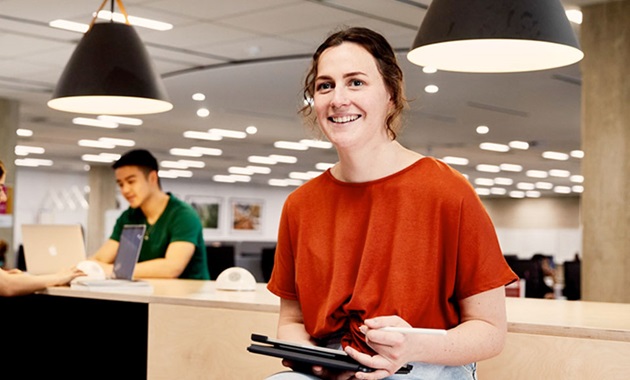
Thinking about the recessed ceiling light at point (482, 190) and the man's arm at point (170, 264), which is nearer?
the man's arm at point (170, 264)

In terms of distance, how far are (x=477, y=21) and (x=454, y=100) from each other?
7.94 meters

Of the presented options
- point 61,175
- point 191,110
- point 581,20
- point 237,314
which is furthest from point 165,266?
point 61,175

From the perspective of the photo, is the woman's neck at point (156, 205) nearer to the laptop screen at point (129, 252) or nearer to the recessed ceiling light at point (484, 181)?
the laptop screen at point (129, 252)

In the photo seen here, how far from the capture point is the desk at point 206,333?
8.11ft

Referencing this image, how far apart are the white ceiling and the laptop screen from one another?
127 cm

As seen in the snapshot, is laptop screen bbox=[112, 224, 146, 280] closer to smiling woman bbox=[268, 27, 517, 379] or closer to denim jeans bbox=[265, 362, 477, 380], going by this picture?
smiling woman bbox=[268, 27, 517, 379]

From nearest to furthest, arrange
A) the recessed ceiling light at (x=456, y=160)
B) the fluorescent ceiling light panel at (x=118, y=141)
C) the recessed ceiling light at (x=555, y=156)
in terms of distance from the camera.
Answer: the fluorescent ceiling light panel at (x=118, y=141), the recessed ceiling light at (x=555, y=156), the recessed ceiling light at (x=456, y=160)

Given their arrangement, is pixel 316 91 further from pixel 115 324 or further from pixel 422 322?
pixel 115 324

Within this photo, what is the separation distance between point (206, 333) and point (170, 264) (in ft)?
3.96

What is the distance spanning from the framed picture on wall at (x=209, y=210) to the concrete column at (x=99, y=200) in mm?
5813

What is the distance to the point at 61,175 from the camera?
26.9 meters

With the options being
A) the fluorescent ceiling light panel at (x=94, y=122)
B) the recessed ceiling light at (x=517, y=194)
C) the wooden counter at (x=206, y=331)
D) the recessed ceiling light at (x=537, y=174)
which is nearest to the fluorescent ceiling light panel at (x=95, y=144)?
the fluorescent ceiling light panel at (x=94, y=122)

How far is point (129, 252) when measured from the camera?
14.0 ft

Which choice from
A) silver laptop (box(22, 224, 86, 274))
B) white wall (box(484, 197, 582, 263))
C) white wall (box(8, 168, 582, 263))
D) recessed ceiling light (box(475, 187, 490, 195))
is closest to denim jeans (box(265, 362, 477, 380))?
silver laptop (box(22, 224, 86, 274))
